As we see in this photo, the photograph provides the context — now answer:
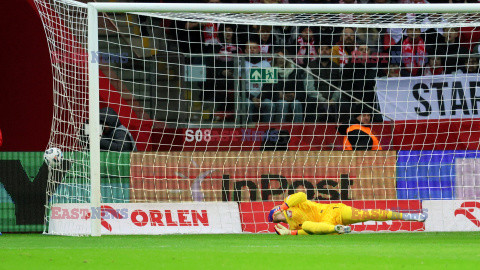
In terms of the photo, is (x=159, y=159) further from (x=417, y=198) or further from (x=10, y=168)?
(x=417, y=198)

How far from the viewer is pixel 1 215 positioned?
1226 cm

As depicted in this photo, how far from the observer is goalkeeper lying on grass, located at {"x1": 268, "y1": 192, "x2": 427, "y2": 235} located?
34.4ft

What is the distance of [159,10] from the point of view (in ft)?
35.7

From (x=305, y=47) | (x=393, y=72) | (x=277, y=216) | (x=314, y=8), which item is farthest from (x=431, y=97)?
(x=277, y=216)

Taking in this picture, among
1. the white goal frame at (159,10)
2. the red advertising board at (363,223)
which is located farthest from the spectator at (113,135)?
the red advertising board at (363,223)

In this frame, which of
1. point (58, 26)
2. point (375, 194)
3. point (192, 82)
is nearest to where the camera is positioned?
point (58, 26)

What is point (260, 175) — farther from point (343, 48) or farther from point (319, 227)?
point (343, 48)

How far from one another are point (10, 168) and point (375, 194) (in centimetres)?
549

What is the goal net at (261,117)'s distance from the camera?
1182 centimetres

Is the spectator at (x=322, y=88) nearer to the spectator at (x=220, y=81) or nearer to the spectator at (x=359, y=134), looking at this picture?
the spectator at (x=359, y=134)

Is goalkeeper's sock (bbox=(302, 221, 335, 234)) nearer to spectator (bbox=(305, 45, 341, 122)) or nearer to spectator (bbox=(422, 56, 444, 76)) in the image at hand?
spectator (bbox=(305, 45, 341, 122))

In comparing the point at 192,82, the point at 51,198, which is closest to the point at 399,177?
the point at 192,82

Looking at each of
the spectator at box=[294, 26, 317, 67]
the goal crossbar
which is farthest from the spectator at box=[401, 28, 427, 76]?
the goal crossbar

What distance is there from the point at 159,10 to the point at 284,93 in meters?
3.43
